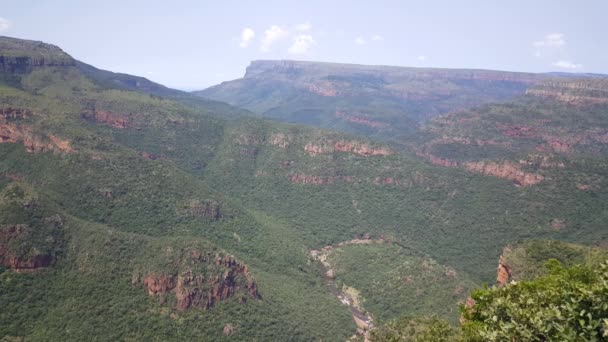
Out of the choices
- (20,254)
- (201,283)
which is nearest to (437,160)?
(201,283)

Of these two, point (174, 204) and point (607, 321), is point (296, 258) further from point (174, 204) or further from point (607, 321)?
point (607, 321)

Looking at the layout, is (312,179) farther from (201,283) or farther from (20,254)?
(20,254)

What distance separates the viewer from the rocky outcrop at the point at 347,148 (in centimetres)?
14462

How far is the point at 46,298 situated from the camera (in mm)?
64562

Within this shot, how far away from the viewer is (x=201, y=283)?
69.9 m

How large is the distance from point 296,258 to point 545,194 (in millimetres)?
67092

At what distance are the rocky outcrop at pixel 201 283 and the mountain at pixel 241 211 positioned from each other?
0.74 feet

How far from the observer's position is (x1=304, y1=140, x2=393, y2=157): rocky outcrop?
14462cm

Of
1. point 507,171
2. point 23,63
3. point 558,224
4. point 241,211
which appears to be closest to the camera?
point 558,224

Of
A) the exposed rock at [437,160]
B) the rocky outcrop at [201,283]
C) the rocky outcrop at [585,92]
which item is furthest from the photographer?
the rocky outcrop at [585,92]

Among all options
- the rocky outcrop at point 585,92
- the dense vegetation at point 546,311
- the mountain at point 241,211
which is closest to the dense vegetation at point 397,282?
the mountain at point 241,211

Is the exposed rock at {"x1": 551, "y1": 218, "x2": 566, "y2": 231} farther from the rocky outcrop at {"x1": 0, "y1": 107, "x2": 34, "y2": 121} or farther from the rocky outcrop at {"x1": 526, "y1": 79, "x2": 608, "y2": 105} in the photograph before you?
the rocky outcrop at {"x1": 0, "y1": 107, "x2": 34, "y2": 121}

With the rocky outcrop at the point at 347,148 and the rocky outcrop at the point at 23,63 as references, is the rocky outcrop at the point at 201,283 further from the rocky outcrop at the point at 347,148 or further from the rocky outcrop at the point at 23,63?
the rocky outcrop at the point at 23,63

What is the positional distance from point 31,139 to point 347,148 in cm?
8899
